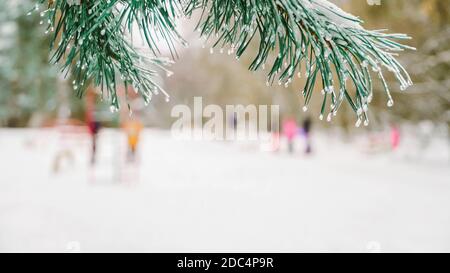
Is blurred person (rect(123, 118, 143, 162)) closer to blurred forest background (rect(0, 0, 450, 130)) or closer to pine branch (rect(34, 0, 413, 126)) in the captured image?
blurred forest background (rect(0, 0, 450, 130))

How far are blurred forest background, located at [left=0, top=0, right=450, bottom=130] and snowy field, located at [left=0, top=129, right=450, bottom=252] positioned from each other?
1.57 m

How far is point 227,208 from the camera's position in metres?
6.28

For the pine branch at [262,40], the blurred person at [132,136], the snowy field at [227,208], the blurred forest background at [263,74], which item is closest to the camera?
the pine branch at [262,40]

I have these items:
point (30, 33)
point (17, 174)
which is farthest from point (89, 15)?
point (17, 174)

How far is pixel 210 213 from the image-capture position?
5.93 metres

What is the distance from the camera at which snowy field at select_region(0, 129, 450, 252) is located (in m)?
4.48

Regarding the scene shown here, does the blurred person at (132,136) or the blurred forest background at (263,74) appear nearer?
the blurred forest background at (263,74)

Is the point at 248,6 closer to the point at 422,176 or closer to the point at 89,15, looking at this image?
the point at 89,15

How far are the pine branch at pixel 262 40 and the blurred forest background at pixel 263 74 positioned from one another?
297 mm

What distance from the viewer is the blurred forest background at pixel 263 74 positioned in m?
4.67

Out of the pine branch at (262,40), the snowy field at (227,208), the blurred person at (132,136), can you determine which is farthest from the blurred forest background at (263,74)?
the snowy field at (227,208)

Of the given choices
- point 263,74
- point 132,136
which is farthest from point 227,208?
point 263,74

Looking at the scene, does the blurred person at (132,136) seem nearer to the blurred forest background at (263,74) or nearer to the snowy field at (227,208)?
the snowy field at (227,208)
